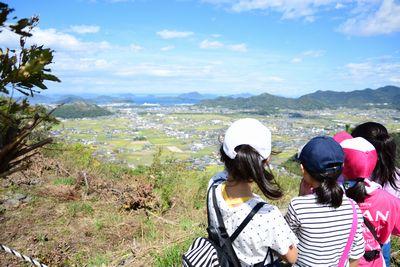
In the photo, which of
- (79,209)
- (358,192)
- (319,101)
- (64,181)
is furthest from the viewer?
(319,101)

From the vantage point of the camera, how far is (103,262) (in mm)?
3135

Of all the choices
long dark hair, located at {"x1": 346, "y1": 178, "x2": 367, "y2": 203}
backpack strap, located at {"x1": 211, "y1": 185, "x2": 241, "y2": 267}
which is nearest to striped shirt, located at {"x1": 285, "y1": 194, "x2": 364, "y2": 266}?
long dark hair, located at {"x1": 346, "y1": 178, "x2": 367, "y2": 203}

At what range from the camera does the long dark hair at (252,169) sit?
149 centimetres

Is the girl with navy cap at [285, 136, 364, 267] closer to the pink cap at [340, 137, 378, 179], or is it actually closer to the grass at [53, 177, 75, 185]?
the pink cap at [340, 137, 378, 179]

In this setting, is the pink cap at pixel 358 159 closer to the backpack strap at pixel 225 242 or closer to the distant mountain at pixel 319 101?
the backpack strap at pixel 225 242

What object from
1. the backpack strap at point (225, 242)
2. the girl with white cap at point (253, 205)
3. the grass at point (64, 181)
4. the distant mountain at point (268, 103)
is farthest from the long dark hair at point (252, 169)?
the distant mountain at point (268, 103)

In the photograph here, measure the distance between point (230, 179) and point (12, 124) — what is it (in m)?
1.02

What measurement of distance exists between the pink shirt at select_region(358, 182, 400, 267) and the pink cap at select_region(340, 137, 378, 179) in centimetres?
12

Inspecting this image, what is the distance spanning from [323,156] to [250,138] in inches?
15.8

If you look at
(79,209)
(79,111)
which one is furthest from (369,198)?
(79,111)

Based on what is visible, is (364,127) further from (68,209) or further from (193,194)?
(68,209)

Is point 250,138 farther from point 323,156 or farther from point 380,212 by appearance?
point 380,212

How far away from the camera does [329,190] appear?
64.6 inches

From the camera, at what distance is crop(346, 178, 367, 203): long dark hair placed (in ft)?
5.96
